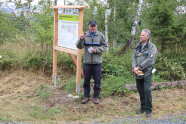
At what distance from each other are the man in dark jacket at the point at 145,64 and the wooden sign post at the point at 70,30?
188 cm

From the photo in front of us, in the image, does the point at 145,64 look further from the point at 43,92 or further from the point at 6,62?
the point at 6,62

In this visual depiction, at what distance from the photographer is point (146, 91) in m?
5.98

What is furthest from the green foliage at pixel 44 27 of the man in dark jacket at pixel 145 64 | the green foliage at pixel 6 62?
the man in dark jacket at pixel 145 64

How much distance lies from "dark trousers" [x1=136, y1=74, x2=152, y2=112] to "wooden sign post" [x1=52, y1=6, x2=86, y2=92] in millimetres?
1917

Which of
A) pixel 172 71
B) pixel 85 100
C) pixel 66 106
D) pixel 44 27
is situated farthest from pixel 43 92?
pixel 172 71

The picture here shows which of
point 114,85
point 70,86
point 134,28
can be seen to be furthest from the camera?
point 134,28

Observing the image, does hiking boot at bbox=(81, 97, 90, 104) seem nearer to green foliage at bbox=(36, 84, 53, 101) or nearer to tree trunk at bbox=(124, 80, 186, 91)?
green foliage at bbox=(36, 84, 53, 101)

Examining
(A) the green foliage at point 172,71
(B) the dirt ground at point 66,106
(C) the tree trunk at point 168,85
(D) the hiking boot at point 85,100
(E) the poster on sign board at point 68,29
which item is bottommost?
(B) the dirt ground at point 66,106

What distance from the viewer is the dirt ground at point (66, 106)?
6.09m

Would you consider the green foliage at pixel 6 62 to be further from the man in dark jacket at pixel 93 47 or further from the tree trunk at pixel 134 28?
the tree trunk at pixel 134 28

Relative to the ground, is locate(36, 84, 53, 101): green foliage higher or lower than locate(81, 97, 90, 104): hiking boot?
lower

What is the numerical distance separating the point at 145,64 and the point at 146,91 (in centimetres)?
62

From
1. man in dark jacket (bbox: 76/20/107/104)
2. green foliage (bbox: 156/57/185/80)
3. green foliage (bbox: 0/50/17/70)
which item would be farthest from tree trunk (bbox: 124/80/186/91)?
green foliage (bbox: 0/50/17/70)

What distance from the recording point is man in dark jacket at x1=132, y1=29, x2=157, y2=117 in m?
5.79
